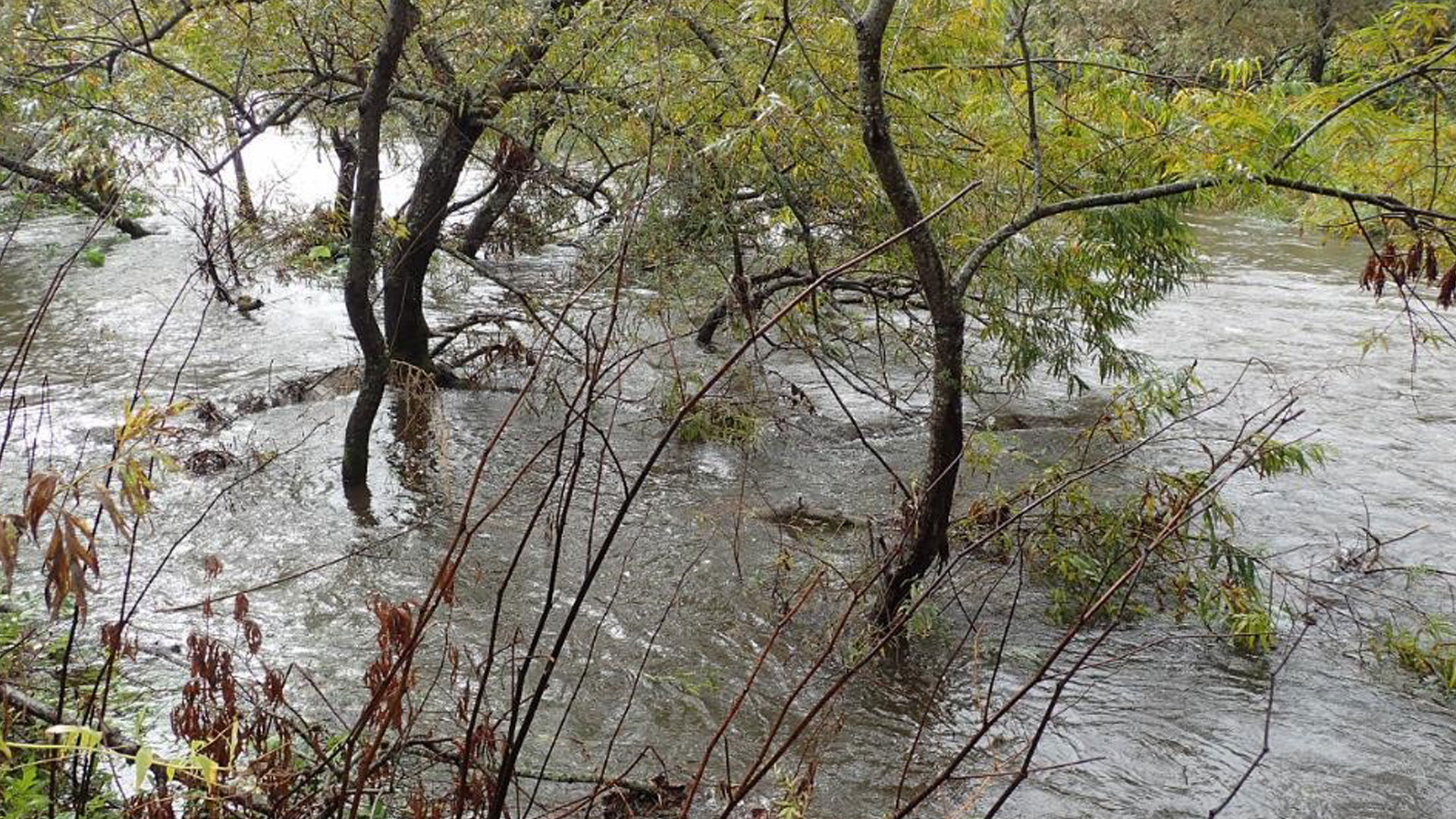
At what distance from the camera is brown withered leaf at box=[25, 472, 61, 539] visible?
163 centimetres

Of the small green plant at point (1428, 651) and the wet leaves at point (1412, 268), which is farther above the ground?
the wet leaves at point (1412, 268)

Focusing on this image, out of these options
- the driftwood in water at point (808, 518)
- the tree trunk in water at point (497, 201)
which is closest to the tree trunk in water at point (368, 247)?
the tree trunk in water at point (497, 201)

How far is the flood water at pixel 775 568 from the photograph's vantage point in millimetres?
4148

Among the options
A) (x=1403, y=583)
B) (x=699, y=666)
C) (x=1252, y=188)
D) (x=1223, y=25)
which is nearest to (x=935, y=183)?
(x=1252, y=188)

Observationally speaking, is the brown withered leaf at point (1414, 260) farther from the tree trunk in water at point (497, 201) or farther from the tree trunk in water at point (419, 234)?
the tree trunk in water at point (497, 201)

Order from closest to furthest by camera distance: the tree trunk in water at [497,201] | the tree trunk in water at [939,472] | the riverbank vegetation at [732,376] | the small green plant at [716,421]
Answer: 1. the riverbank vegetation at [732,376]
2. the tree trunk in water at [939,472]
3. the small green plant at [716,421]
4. the tree trunk in water at [497,201]

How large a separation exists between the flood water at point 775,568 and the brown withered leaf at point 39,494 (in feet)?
2.23

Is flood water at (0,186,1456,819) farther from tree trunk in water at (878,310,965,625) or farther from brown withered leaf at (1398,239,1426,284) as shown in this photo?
brown withered leaf at (1398,239,1426,284)

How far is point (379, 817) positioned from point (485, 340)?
665 centimetres

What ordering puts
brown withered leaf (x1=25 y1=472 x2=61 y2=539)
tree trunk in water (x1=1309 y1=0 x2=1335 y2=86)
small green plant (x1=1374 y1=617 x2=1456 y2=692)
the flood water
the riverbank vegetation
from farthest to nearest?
tree trunk in water (x1=1309 y1=0 x2=1335 y2=86)
small green plant (x1=1374 y1=617 x2=1456 y2=692)
the flood water
the riverbank vegetation
brown withered leaf (x1=25 y1=472 x2=61 y2=539)

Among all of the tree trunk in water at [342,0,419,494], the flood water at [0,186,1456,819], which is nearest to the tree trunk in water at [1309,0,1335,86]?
the flood water at [0,186,1456,819]

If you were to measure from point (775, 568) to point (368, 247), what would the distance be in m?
2.52

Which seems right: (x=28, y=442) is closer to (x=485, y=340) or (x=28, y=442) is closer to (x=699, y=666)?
(x=485, y=340)

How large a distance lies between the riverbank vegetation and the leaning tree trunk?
2 cm
